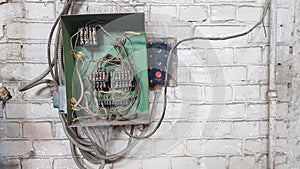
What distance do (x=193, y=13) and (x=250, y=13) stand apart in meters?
0.24

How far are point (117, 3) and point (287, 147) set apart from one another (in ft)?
→ 3.20

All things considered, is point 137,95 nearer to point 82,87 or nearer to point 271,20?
point 82,87

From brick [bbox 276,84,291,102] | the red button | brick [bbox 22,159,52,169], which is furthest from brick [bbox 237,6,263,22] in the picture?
brick [bbox 22,159,52,169]

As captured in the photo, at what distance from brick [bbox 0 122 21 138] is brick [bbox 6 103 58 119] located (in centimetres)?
4

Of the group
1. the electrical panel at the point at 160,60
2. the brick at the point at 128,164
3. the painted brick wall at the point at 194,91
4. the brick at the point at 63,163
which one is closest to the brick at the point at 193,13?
the painted brick wall at the point at 194,91

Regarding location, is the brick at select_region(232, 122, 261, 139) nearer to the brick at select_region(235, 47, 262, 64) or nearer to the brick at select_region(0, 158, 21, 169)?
the brick at select_region(235, 47, 262, 64)

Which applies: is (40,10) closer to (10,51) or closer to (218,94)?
(10,51)

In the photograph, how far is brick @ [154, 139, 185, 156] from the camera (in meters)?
1.31

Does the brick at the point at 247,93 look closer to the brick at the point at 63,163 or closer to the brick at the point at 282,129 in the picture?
the brick at the point at 282,129

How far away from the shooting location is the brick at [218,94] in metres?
1.29

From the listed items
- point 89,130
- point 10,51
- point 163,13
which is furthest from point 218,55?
point 10,51

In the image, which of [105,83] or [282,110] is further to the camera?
[282,110]

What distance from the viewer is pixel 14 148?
1.29 metres

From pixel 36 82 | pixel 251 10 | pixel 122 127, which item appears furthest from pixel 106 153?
pixel 251 10
